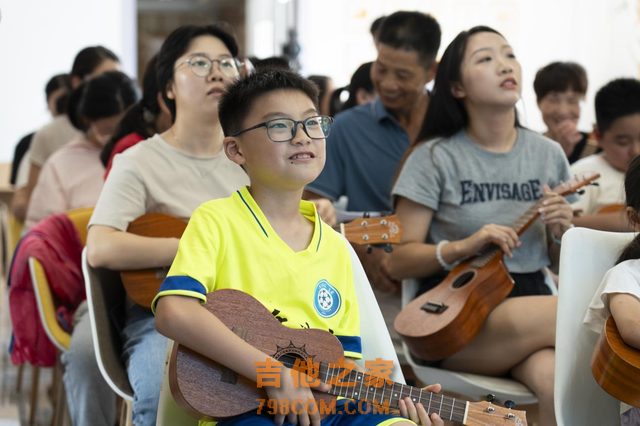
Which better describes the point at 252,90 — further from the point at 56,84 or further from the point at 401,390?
the point at 56,84

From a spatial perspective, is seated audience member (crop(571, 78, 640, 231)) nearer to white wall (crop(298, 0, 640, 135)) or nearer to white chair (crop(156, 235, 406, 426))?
white chair (crop(156, 235, 406, 426))

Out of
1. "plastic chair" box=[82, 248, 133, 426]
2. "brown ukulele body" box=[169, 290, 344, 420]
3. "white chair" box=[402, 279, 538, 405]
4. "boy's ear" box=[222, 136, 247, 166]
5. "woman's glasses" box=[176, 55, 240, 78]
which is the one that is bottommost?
"white chair" box=[402, 279, 538, 405]

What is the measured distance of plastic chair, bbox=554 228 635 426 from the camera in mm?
1699

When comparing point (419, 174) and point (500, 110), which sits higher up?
point (500, 110)

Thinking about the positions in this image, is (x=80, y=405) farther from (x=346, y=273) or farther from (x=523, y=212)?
(x=523, y=212)

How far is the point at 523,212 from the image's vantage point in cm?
226

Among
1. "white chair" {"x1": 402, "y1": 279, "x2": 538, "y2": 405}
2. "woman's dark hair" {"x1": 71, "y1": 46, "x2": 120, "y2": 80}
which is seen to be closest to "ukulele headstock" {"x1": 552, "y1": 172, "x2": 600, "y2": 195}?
"white chair" {"x1": 402, "y1": 279, "x2": 538, "y2": 405}

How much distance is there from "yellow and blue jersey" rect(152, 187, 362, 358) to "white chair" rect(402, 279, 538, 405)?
563mm

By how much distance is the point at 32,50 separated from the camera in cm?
761

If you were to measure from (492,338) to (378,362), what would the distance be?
0.56 meters

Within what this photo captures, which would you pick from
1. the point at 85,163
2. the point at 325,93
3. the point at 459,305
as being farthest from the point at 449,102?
the point at 325,93

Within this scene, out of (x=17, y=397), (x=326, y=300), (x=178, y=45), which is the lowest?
(x=17, y=397)

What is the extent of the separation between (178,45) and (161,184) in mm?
447

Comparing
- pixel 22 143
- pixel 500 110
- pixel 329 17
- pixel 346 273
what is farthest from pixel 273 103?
pixel 329 17
